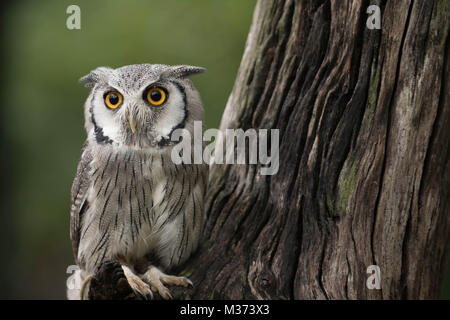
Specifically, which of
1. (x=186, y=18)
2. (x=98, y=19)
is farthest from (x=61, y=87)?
(x=186, y=18)

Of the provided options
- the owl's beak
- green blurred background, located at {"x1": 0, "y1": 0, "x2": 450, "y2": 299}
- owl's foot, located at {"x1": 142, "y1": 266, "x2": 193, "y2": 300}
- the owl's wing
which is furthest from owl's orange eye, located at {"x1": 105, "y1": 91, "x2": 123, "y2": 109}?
green blurred background, located at {"x1": 0, "y1": 0, "x2": 450, "y2": 299}

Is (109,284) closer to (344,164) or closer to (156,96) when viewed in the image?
(156,96)

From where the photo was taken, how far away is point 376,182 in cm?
230

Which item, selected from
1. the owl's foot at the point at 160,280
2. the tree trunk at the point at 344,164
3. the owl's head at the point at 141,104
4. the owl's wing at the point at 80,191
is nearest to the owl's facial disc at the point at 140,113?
the owl's head at the point at 141,104

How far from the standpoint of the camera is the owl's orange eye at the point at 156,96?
2.24m

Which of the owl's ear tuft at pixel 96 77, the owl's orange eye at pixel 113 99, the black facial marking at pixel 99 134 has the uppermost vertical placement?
the owl's ear tuft at pixel 96 77

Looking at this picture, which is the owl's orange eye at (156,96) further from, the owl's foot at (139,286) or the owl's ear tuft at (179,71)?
the owl's foot at (139,286)

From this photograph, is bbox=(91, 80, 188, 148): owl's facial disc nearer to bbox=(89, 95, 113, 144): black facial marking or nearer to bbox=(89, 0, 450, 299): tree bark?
bbox=(89, 95, 113, 144): black facial marking

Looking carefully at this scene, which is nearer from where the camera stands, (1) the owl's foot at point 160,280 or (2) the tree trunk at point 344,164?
(2) the tree trunk at point 344,164

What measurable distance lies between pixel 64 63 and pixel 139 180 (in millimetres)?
2324

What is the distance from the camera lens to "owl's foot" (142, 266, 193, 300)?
241 centimetres

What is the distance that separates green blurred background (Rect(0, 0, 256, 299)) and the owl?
1416 mm

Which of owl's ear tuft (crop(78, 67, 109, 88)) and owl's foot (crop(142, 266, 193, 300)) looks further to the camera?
owl's foot (crop(142, 266, 193, 300))
